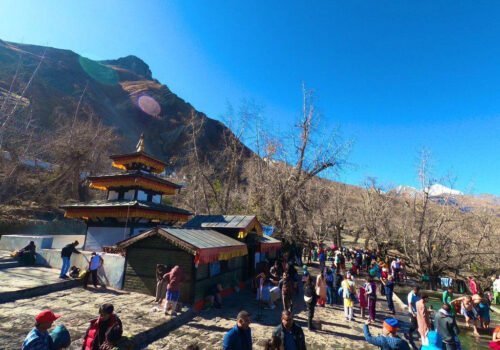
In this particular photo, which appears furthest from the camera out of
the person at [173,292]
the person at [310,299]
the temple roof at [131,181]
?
the temple roof at [131,181]

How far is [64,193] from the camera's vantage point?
35719mm

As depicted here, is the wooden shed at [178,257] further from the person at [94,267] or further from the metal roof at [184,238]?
the person at [94,267]

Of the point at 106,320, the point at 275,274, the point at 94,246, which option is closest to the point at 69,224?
the point at 94,246

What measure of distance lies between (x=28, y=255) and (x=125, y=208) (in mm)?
5755

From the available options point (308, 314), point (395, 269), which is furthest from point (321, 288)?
point (395, 269)

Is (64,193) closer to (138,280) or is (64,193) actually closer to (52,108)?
(138,280)

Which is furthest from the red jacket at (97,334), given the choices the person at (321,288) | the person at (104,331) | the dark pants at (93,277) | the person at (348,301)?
the dark pants at (93,277)

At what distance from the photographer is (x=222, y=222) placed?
637 inches

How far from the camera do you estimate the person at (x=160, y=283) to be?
10555 mm

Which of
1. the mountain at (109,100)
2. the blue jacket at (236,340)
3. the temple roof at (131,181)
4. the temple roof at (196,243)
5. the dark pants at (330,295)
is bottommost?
the dark pants at (330,295)

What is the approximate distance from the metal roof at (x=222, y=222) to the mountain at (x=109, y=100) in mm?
49063

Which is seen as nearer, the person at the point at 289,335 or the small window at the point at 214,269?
the person at the point at 289,335

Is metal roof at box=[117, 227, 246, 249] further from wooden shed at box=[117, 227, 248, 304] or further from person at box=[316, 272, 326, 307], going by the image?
person at box=[316, 272, 326, 307]

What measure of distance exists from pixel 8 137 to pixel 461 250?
46.4 meters
